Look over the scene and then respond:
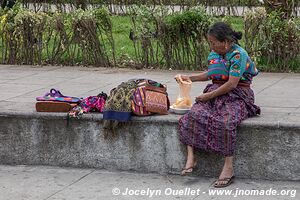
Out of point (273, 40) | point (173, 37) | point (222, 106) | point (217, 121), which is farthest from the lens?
point (173, 37)

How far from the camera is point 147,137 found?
6277 mm

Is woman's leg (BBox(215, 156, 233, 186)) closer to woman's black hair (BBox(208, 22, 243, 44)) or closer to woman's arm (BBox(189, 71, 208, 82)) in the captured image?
woman's arm (BBox(189, 71, 208, 82))

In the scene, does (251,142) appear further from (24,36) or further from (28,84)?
(24,36)

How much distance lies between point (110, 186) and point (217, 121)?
0.97 meters

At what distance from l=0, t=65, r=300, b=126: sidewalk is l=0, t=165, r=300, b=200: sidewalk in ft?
1.71

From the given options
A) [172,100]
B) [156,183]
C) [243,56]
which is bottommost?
[156,183]

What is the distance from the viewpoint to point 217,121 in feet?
19.1

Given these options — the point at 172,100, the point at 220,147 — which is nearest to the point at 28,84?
the point at 172,100

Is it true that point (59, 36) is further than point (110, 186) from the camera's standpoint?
Yes

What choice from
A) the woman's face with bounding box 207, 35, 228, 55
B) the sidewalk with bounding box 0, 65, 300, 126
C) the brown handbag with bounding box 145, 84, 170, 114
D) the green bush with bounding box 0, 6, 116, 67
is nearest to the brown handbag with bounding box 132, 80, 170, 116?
the brown handbag with bounding box 145, 84, 170, 114

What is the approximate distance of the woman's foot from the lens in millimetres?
5824

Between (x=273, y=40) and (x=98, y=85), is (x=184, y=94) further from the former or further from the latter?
(x=273, y=40)

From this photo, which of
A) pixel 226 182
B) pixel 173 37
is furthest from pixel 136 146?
pixel 173 37

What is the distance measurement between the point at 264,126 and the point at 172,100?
4.84 feet
